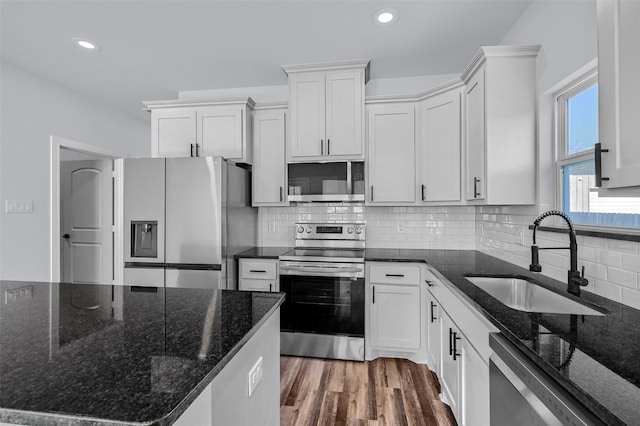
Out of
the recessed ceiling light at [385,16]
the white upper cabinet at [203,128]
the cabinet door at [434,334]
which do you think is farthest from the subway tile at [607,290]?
the white upper cabinet at [203,128]

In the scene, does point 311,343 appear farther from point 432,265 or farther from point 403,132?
point 403,132

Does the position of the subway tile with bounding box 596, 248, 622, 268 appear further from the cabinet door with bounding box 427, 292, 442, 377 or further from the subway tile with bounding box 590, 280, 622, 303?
the cabinet door with bounding box 427, 292, 442, 377

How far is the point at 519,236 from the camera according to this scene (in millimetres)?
2254

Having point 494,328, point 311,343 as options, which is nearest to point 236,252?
point 311,343

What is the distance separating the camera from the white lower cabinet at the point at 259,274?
110 inches

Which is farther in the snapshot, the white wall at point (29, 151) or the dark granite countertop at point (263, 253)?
the white wall at point (29, 151)

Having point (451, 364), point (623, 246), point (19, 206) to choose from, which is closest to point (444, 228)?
point (451, 364)

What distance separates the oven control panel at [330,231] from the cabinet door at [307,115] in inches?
28.3

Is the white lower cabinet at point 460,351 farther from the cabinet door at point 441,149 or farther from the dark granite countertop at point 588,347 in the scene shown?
the cabinet door at point 441,149

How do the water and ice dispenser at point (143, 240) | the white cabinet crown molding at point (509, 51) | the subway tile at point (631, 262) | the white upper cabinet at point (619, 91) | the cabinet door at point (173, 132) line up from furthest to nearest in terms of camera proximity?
the cabinet door at point (173, 132), the water and ice dispenser at point (143, 240), the white cabinet crown molding at point (509, 51), the subway tile at point (631, 262), the white upper cabinet at point (619, 91)

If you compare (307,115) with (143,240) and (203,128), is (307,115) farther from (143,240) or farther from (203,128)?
(143,240)

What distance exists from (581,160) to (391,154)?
1.44 m

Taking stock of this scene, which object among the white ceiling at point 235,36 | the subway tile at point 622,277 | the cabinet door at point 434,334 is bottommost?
the cabinet door at point 434,334

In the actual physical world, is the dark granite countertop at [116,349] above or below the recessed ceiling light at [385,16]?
below
